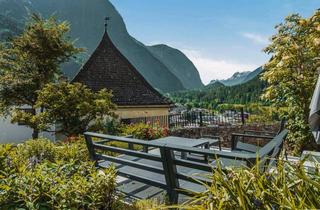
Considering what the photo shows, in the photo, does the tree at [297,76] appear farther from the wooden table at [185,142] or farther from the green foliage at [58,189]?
the green foliage at [58,189]

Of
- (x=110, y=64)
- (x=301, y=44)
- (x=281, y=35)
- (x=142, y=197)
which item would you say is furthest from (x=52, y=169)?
(x=110, y=64)

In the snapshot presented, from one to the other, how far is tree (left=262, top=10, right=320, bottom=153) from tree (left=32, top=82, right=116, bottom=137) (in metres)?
5.40

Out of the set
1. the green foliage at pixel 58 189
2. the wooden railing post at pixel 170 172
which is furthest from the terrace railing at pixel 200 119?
the green foliage at pixel 58 189

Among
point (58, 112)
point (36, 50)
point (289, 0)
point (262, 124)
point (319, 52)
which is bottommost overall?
point (262, 124)

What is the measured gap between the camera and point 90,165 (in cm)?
285

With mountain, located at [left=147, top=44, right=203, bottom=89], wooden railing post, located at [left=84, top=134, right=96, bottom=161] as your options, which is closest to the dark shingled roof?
wooden railing post, located at [left=84, top=134, right=96, bottom=161]

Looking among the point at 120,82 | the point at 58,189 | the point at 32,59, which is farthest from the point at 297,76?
the point at 120,82

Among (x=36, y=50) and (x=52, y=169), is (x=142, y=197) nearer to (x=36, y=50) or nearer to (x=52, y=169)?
(x=52, y=169)

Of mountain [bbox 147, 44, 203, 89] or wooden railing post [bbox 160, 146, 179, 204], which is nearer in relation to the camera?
wooden railing post [bbox 160, 146, 179, 204]

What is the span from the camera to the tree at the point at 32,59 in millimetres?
10773

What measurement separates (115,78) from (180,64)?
120m

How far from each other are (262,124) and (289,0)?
5380mm

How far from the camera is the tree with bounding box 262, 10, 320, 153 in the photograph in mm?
6797

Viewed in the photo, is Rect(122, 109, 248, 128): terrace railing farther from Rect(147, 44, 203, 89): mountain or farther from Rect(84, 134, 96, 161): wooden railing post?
Rect(147, 44, 203, 89): mountain
